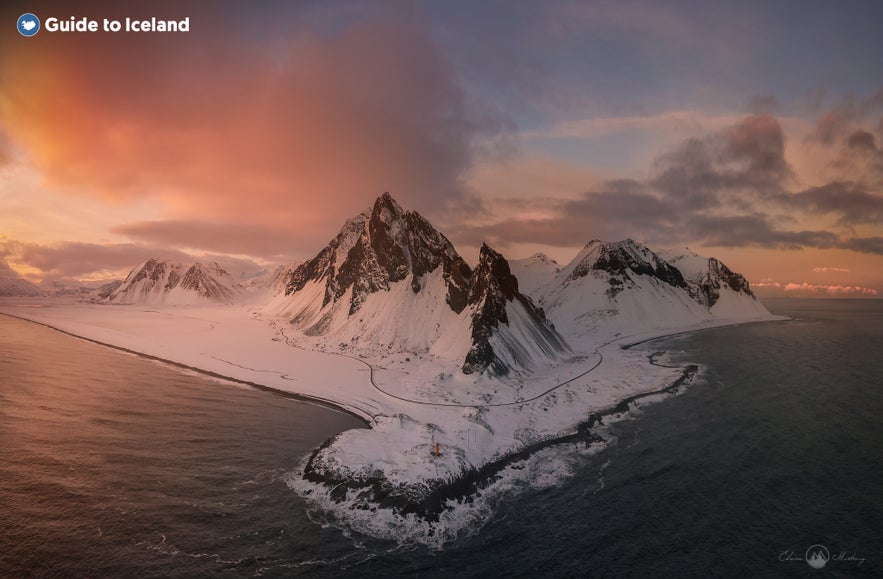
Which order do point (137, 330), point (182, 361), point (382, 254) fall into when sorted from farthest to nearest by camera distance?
1. point (137, 330)
2. point (382, 254)
3. point (182, 361)

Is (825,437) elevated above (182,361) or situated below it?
below

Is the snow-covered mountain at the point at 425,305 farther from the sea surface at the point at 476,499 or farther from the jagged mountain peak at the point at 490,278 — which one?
the sea surface at the point at 476,499

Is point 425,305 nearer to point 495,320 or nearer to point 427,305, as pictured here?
point 427,305

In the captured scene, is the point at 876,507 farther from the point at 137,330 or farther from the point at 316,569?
the point at 137,330

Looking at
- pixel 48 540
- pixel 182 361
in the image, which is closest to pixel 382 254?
pixel 182 361

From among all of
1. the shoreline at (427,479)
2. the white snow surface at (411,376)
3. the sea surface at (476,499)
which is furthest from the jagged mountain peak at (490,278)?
the sea surface at (476,499)

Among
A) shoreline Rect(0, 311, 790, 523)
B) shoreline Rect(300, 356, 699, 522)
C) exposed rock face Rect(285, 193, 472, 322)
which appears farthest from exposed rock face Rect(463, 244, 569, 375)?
shoreline Rect(300, 356, 699, 522)

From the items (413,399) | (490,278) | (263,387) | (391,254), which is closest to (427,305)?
(490,278)
